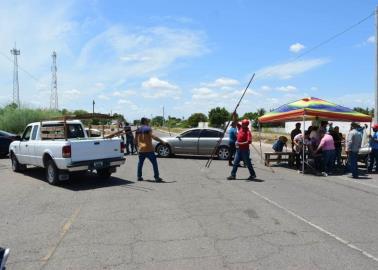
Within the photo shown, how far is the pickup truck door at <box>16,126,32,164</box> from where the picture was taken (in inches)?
529

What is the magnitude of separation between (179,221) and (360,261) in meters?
3.11

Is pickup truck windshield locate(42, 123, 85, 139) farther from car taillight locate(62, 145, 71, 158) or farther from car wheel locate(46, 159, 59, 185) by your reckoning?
car taillight locate(62, 145, 71, 158)

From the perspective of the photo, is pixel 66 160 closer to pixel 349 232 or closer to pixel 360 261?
pixel 349 232

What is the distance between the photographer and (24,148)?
44.4 ft

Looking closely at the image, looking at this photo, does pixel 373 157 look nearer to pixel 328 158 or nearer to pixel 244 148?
pixel 328 158

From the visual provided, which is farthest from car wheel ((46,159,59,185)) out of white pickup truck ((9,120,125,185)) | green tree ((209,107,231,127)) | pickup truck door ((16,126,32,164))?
green tree ((209,107,231,127))

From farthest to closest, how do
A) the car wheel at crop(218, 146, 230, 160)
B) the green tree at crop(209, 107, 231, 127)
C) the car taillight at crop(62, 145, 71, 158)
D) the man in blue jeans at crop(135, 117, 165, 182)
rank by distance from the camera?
the green tree at crop(209, 107, 231, 127), the car wheel at crop(218, 146, 230, 160), the man in blue jeans at crop(135, 117, 165, 182), the car taillight at crop(62, 145, 71, 158)

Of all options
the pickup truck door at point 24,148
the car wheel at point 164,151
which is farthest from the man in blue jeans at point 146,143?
the car wheel at point 164,151

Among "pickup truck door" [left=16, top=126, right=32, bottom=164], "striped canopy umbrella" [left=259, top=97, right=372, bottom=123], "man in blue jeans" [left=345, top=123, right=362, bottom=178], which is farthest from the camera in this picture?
"striped canopy umbrella" [left=259, top=97, right=372, bottom=123]

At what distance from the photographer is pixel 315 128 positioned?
53.2ft

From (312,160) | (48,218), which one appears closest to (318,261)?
(48,218)

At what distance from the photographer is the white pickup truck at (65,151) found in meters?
11.1

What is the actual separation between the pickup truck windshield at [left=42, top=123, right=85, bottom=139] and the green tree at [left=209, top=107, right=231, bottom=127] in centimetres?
7472

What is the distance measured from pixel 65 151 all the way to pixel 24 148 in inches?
129
